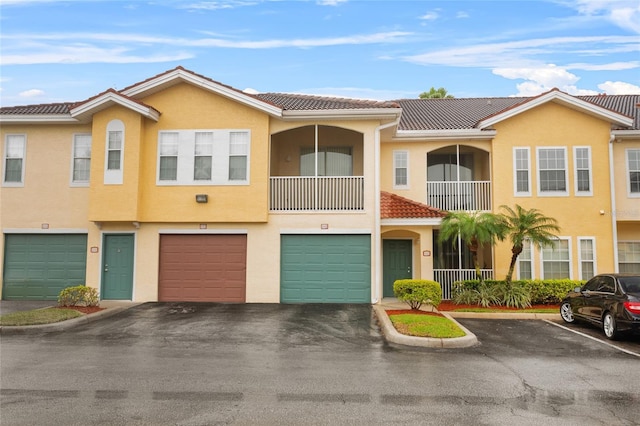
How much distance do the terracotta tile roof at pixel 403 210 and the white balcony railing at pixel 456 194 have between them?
7.02ft

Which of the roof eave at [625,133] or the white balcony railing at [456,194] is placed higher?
the roof eave at [625,133]

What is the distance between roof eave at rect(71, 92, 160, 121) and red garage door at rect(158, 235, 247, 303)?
166 inches

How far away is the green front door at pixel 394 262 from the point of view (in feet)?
57.1

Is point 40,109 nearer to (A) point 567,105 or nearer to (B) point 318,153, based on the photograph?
(B) point 318,153

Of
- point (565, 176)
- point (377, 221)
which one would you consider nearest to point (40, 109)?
point (377, 221)

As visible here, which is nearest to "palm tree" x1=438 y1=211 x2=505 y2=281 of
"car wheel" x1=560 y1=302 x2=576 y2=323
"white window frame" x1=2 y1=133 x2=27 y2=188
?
"car wheel" x1=560 y1=302 x2=576 y2=323

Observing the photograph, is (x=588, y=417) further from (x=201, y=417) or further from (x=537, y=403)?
(x=201, y=417)

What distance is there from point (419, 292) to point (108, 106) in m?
11.5

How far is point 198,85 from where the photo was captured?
50.5ft

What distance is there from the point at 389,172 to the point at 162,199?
27.7 feet

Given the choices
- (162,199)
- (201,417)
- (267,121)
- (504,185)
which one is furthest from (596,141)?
(201,417)

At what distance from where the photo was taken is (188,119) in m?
15.6

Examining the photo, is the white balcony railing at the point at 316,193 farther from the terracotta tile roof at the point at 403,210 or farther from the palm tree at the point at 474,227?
the palm tree at the point at 474,227

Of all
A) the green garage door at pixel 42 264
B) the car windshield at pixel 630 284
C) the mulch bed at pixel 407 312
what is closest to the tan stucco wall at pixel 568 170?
the mulch bed at pixel 407 312
